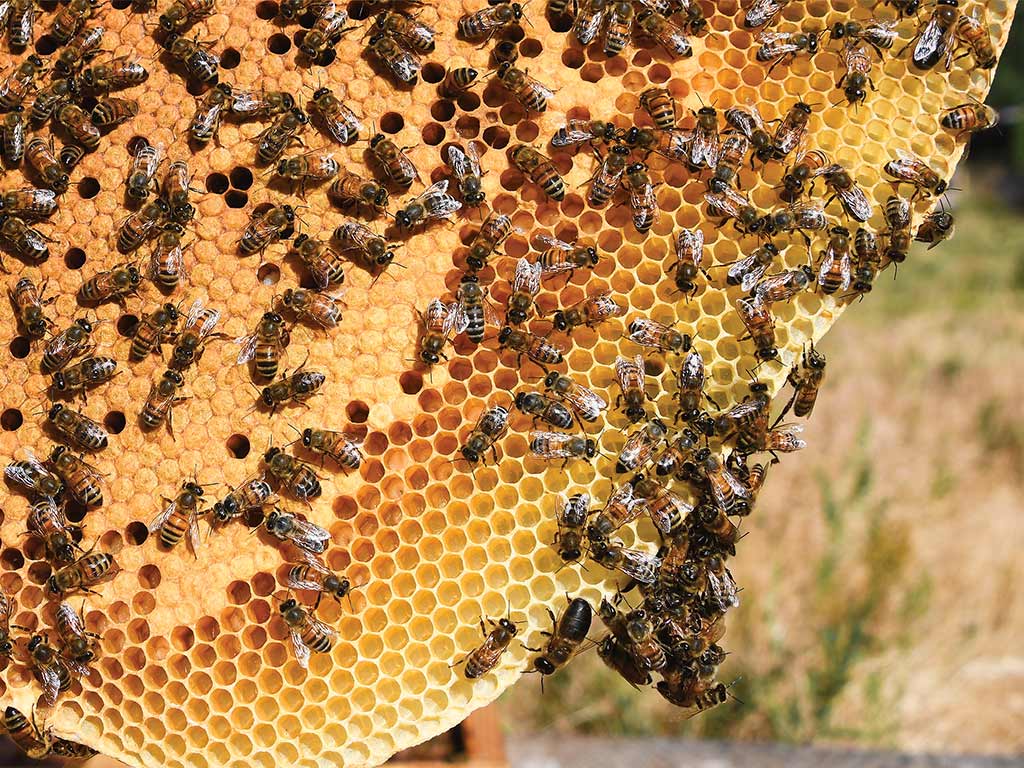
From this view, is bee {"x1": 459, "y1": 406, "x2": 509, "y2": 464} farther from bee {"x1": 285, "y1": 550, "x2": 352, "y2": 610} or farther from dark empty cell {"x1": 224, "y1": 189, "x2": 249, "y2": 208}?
dark empty cell {"x1": 224, "y1": 189, "x2": 249, "y2": 208}

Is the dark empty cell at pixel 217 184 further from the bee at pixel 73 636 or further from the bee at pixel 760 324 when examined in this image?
the bee at pixel 760 324

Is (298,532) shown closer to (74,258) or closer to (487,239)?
(487,239)

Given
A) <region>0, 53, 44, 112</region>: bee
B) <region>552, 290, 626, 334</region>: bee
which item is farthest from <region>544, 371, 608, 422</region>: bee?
<region>0, 53, 44, 112</region>: bee

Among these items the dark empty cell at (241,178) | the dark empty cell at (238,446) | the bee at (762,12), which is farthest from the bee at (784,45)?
the dark empty cell at (238,446)

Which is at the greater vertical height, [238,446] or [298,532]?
[238,446]

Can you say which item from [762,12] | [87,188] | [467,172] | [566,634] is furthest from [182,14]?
[566,634]

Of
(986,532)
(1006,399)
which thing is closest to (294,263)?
(986,532)
